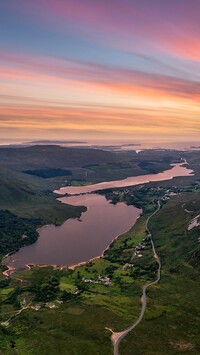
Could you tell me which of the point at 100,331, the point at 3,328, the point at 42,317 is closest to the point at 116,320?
the point at 100,331

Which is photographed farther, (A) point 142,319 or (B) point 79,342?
(A) point 142,319

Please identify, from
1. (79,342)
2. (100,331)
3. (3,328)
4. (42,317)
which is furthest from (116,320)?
(3,328)

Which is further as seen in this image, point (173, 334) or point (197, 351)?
point (173, 334)

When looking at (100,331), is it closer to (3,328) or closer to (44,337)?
(44,337)

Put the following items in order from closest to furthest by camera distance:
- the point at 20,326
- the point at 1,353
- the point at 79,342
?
the point at 1,353, the point at 79,342, the point at 20,326

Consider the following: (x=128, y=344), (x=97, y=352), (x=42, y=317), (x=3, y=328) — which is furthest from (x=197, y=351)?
(x=3, y=328)

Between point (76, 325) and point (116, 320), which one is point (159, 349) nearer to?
point (116, 320)

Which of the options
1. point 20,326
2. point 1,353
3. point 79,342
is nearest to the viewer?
point 1,353

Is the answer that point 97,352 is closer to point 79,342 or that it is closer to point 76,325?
point 79,342
